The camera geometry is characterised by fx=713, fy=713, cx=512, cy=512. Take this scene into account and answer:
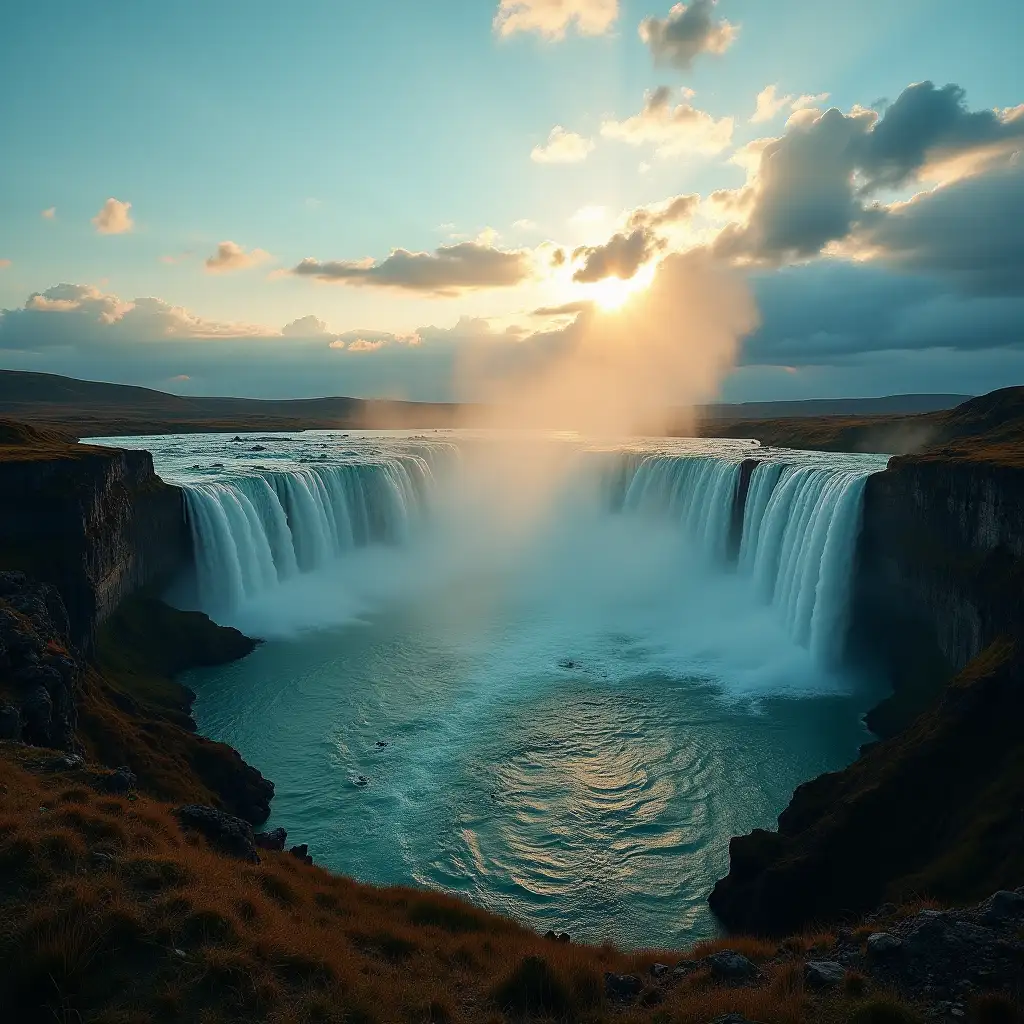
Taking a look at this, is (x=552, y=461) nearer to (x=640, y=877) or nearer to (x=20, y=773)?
(x=640, y=877)

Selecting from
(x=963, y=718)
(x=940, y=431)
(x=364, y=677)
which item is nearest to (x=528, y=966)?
(x=963, y=718)

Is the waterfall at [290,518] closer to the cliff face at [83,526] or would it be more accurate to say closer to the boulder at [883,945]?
the cliff face at [83,526]

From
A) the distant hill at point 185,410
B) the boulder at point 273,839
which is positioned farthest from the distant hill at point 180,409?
the boulder at point 273,839

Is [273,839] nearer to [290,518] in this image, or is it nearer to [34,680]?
[34,680]

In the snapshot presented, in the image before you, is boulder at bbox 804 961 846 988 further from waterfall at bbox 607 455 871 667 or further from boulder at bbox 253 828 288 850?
waterfall at bbox 607 455 871 667

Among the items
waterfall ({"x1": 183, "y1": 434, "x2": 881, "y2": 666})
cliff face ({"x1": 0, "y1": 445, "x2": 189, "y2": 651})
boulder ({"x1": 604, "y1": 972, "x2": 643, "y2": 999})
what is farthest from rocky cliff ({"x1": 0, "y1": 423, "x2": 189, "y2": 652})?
boulder ({"x1": 604, "y1": 972, "x2": 643, "y2": 999})

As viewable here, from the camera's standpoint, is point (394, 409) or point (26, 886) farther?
point (394, 409)

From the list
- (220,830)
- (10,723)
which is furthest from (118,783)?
(10,723)
